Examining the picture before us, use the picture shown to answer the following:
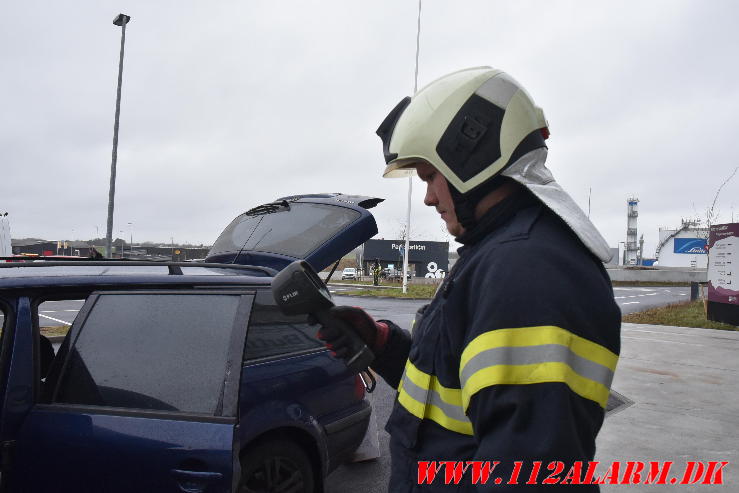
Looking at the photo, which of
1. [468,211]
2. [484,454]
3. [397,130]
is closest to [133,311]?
[397,130]

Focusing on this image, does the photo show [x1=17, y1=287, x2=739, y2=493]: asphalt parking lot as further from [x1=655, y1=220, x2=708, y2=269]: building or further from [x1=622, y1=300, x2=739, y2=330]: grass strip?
[x1=655, y1=220, x2=708, y2=269]: building

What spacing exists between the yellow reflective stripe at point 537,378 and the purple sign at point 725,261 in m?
13.6

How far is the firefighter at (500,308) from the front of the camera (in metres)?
0.95

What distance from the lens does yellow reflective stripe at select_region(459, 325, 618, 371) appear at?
0.96 meters

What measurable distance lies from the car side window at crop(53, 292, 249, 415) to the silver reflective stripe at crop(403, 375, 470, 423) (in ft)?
4.02

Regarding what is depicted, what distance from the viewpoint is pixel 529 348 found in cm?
97

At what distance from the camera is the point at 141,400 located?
2.22 meters

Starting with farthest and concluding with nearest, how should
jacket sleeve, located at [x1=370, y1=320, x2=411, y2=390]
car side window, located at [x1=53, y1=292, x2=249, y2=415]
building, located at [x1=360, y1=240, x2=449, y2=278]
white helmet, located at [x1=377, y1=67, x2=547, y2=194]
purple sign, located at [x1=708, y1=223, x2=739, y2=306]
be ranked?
building, located at [x1=360, y1=240, x2=449, y2=278] → purple sign, located at [x1=708, y1=223, x2=739, y2=306] → car side window, located at [x1=53, y1=292, x2=249, y2=415] → jacket sleeve, located at [x1=370, y1=320, x2=411, y2=390] → white helmet, located at [x1=377, y1=67, x2=547, y2=194]

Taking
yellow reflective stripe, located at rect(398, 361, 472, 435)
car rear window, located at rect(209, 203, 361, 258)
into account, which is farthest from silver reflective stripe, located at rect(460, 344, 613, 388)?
car rear window, located at rect(209, 203, 361, 258)

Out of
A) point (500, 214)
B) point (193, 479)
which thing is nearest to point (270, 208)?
point (193, 479)

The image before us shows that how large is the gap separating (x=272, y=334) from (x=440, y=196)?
1.94 m

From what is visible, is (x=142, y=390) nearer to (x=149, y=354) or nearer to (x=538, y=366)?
(x=149, y=354)

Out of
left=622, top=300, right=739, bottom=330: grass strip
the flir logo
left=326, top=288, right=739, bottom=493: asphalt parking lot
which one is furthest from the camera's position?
left=622, top=300, right=739, bottom=330: grass strip

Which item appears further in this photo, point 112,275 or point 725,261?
point 725,261
